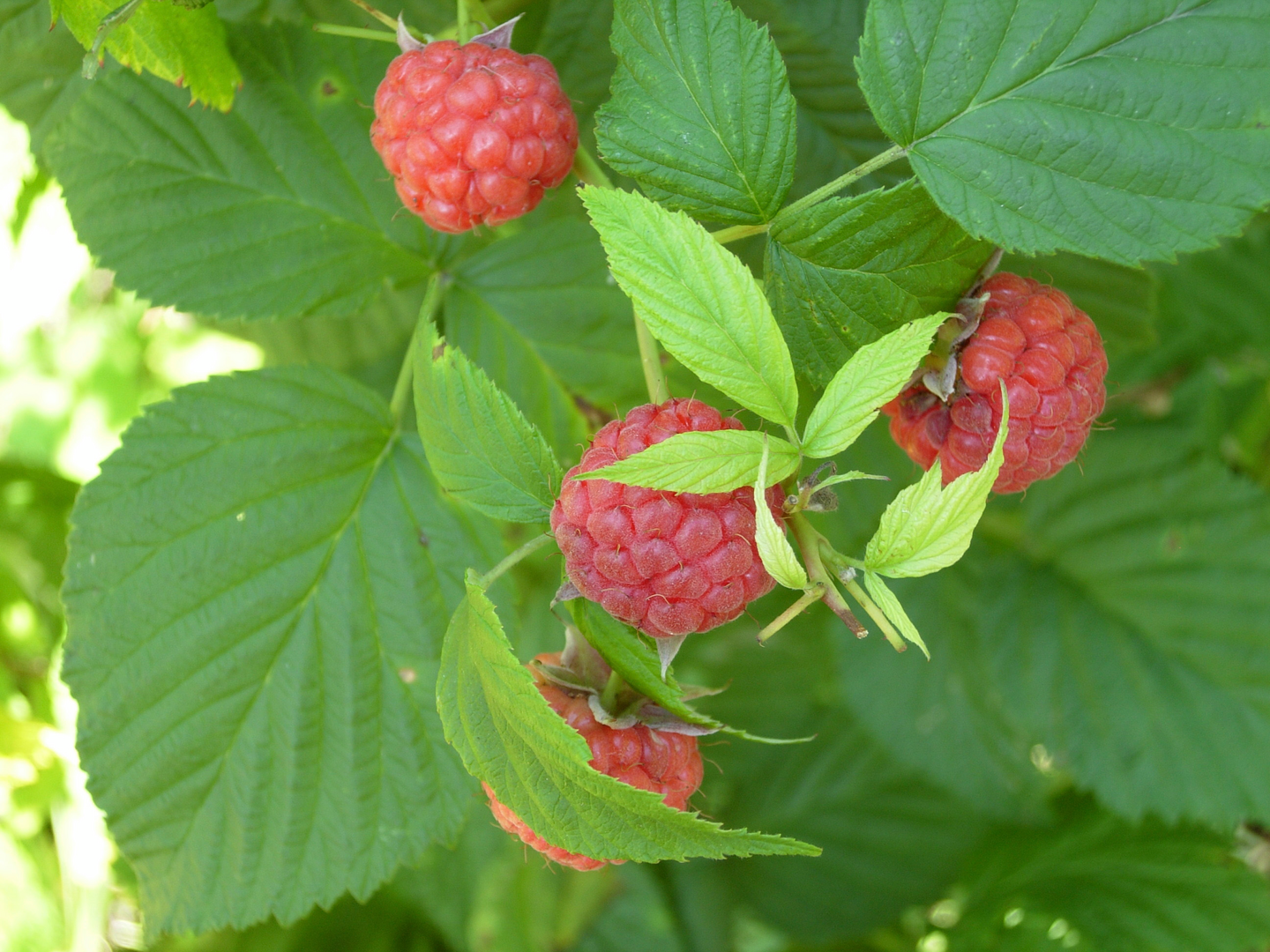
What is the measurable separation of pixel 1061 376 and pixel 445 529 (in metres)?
0.62

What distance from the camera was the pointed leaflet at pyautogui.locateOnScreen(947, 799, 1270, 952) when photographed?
1.65 metres

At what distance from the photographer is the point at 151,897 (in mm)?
1081

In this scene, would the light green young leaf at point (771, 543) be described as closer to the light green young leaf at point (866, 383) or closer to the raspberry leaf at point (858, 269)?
the light green young leaf at point (866, 383)

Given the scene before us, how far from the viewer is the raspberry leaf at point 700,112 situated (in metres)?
0.80

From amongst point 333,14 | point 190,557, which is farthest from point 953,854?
point 333,14

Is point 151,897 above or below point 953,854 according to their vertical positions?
above

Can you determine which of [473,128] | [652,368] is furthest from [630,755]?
Answer: [473,128]

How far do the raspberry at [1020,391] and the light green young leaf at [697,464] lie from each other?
0.23 m

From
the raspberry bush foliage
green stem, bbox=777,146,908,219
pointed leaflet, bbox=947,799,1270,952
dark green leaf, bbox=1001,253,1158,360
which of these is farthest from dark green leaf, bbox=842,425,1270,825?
green stem, bbox=777,146,908,219

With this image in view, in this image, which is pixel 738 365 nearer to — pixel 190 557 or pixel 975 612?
pixel 190 557

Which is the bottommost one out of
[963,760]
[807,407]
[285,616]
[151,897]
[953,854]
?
[953,854]

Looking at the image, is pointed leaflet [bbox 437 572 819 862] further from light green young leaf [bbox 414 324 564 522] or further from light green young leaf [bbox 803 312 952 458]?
light green young leaf [bbox 803 312 952 458]

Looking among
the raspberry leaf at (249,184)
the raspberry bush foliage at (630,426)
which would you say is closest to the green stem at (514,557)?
the raspberry bush foliage at (630,426)

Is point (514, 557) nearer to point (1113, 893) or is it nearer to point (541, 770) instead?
point (541, 770)
